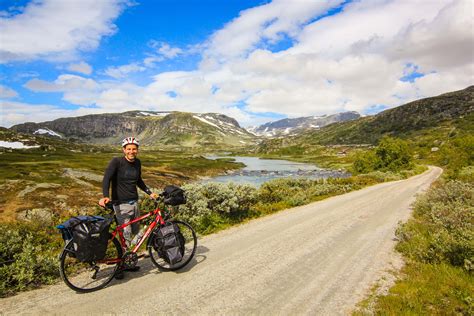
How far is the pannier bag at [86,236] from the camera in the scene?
21.2 feet

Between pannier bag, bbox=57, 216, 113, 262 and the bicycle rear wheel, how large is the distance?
23cm

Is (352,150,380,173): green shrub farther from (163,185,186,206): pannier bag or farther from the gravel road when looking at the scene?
(163,185,186,206): pannier bag

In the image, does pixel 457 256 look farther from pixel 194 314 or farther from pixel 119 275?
pixel 119 275

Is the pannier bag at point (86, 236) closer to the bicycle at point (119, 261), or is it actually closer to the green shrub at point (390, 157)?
the bicycle at point (119, 261)

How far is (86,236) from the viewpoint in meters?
6.48

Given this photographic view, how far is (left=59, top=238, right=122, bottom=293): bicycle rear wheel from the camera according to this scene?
6594 mm

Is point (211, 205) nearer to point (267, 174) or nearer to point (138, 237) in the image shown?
point (138, 237)

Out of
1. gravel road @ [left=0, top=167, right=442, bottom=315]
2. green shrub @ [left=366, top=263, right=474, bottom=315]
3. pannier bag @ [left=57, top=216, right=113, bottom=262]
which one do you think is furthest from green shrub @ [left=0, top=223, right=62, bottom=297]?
green shrub @ [left=366, top=263, right=474, bottom=315]

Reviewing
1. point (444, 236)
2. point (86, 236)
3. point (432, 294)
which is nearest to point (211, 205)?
point (86, 236)

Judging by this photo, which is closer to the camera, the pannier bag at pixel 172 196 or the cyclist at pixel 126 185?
the cyclist at pixel 126 185

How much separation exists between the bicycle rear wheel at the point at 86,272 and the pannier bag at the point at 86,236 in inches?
9.2

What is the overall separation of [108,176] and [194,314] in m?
3.89

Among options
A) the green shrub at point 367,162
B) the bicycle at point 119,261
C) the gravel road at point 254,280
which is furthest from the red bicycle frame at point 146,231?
the green shrub at point 367,162

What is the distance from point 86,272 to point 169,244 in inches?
91.0
